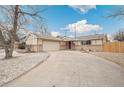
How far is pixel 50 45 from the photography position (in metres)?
14.3

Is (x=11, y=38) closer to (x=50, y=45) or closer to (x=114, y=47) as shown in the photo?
(x=114, y=47)

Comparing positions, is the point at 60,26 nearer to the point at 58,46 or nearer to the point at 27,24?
the point at 27,24

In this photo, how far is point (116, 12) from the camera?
4.96 metres

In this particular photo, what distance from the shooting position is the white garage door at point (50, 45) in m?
13.8

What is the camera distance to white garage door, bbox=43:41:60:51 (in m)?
13.8

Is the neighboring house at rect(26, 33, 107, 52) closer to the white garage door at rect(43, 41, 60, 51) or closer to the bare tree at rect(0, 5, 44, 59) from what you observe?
the white garage door at rect(43, 41, 60, 51)

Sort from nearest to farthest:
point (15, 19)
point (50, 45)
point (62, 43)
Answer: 1. point (15, 19)
2. point (50, 45)
3. point (62, 43)

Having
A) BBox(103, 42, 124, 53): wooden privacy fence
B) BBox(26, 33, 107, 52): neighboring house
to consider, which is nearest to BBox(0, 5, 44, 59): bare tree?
BBox(26, 33, 107, 52): neighboring house

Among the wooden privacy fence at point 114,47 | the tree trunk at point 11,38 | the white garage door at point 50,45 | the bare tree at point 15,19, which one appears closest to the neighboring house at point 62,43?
the white garage door at point 50,45

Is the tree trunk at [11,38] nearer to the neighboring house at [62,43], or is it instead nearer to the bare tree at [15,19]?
the bare tree at [15,19]

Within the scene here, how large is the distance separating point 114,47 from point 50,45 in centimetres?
536

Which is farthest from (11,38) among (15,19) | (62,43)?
(62,43)
